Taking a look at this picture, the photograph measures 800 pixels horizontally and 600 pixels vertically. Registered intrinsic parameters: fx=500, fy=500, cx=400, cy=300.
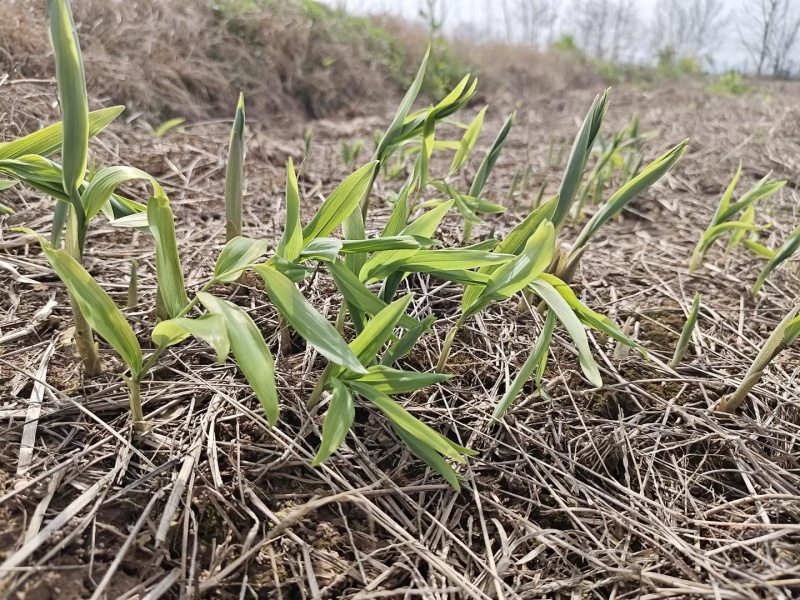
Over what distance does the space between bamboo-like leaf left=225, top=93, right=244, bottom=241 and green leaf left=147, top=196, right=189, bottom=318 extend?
343mm

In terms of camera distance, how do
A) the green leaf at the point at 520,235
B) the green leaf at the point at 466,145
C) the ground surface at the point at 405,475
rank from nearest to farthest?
the ground surface at the point at 405,475 < the green leaf at the point at 520,235 < the green leaf at the point at 466,145

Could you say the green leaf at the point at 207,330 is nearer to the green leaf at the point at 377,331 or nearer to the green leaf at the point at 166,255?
the green leaf at the point at 166,255

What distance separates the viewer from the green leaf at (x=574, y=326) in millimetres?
700

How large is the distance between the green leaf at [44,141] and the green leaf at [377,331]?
0.55 m

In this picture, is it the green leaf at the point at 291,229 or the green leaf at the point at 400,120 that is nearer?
the green leaf at the point at 291,229

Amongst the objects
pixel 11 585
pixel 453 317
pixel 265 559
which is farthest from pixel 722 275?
pixel 11 585

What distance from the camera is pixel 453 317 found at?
1.11 metres

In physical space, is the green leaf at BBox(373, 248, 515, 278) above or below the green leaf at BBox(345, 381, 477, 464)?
above

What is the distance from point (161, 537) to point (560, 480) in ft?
1.91

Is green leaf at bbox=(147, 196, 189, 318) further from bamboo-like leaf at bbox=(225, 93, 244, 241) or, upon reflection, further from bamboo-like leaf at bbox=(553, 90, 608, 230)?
bamboo-like leaf at bbox=(553, 90, 608, 230)

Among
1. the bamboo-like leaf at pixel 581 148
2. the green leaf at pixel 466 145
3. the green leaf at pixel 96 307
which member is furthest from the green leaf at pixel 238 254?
the green leaf at pixel 466 145

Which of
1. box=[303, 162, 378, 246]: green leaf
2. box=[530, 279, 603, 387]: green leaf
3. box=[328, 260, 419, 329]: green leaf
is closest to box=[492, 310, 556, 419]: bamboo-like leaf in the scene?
box=[530, 279, 603, 387]: green leaf

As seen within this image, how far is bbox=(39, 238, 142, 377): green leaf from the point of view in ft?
1.96

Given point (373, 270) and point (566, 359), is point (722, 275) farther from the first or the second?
point (373, 270)
